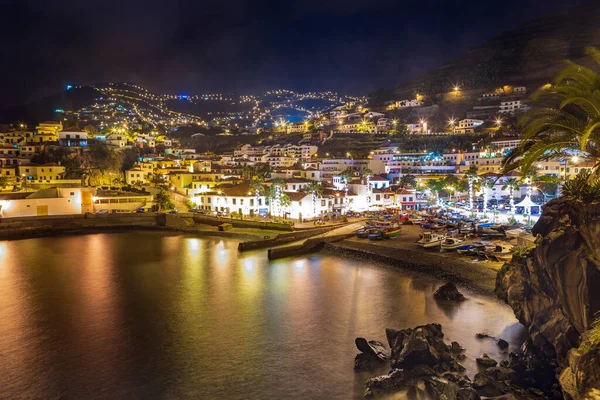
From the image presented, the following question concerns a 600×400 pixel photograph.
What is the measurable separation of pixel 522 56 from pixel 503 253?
8104cm

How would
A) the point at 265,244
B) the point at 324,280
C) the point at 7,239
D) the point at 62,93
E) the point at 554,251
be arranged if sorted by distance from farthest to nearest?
the point at 62,93 → the point at 7,239 → the point at 265,244 → the point at 324,280 → the point at 554,251

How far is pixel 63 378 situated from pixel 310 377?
6.69m

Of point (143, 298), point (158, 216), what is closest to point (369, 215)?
point (158, 216)

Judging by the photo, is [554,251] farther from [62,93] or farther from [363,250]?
[62,93]

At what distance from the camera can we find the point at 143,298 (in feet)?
56.3

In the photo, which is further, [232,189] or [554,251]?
[232,189]

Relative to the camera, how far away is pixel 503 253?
19.3m

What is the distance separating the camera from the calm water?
1052 cm

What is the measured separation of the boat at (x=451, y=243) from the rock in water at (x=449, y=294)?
5634 mm

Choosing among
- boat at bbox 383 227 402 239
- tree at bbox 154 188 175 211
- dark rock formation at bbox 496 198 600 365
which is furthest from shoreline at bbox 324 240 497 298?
tree at bbox 154 188 175 211

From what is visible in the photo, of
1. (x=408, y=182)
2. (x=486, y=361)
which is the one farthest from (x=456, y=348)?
(x=408, y=182)

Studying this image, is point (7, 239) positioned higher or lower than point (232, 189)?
lower

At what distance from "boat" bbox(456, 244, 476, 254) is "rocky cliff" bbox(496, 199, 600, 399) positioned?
8.82 meters

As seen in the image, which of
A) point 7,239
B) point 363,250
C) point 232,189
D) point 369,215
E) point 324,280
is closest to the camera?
point 324,280
